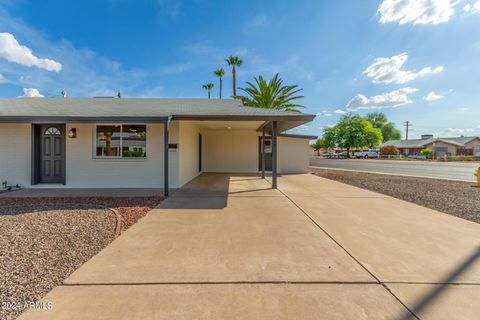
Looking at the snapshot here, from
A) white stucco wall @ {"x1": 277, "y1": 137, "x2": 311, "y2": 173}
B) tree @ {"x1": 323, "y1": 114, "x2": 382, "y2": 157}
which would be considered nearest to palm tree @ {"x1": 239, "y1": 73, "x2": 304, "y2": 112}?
white stucco wall @ {"x1": 277, "y1": 137, "x2": 311, "y2": 173}

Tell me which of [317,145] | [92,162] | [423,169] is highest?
[317,145]

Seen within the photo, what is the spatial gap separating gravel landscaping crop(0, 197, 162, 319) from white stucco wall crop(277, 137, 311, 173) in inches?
410

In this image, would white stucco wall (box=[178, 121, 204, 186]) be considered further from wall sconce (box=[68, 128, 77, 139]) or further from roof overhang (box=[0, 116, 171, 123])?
wall sconce (box=[68, 128, 77, 139])

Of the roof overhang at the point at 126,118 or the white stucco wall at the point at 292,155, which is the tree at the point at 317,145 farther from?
the roof overhang at the point at 126,118

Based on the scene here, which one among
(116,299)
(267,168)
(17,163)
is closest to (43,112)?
(17,163)

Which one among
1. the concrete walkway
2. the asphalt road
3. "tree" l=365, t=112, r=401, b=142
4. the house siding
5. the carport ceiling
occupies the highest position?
"tree" l=365, t=112, r=401, b=142

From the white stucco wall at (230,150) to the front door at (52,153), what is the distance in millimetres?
7628

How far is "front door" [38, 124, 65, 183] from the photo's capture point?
28.7ft

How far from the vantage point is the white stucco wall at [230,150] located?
14.8m

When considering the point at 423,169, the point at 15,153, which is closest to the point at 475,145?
the point at 423,169

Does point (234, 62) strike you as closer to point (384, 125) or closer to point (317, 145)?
point (317, 145)

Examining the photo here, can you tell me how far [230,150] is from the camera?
48.8 feet

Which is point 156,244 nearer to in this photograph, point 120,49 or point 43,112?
point 43,112

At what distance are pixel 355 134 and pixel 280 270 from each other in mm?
56510
